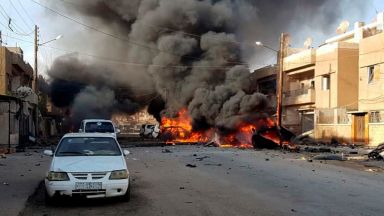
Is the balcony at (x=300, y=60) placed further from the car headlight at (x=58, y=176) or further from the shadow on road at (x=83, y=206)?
the car headlight at (x=58, y=176)

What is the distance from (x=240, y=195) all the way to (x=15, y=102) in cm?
2029

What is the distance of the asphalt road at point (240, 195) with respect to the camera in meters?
8.05

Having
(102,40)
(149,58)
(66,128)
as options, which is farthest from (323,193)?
(66,128)

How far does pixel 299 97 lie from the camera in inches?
1898

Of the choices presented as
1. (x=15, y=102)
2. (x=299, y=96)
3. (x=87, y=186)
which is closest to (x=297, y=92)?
(x=299, y=96)

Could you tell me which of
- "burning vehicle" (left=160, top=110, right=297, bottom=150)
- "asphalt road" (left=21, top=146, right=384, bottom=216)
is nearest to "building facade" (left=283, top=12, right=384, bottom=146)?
"burning vehicle" (left=160, top=110, right=297, bottom=150)

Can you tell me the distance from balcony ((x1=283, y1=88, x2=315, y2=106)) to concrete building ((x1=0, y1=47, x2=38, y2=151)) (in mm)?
24847

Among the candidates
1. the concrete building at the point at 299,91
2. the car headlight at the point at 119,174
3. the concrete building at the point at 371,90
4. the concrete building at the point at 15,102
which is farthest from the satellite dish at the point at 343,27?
the car headlight at the point at 119,174

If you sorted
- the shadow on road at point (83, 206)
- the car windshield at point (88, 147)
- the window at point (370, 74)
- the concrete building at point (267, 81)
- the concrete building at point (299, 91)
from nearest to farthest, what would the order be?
the shadow on road at point (83, 206) < the car windshield at point (88, 147) < the window at point (370, 74) < the concrete building at point (299, 91) < the concrete building at point (267, 81)

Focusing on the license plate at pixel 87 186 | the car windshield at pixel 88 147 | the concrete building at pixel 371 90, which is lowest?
the license plate at pixel 87 186

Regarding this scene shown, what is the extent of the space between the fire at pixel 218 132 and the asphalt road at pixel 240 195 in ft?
60.3

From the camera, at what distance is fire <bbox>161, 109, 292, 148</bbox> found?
33594mm

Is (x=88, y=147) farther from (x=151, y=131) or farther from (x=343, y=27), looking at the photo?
(x=343, y=27)

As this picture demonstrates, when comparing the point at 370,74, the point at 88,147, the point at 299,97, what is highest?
the point at 370,74
